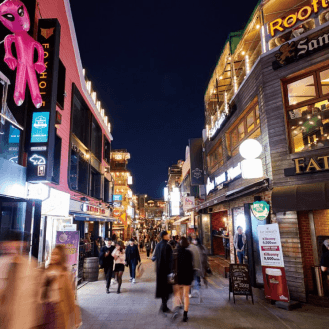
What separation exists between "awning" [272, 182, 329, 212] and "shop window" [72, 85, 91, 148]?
13957mm

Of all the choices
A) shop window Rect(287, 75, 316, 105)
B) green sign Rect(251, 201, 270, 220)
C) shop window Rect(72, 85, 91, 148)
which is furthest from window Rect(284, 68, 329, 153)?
shop window Rect(72, 85, 91, 148)

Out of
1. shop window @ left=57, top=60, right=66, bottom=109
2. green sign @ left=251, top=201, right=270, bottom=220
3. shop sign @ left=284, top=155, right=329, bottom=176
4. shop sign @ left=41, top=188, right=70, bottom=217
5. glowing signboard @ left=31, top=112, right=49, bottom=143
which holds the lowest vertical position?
green sign @ left=251, top=201, right=270, bottom=220

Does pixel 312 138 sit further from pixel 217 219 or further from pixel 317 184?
pixel 217 219

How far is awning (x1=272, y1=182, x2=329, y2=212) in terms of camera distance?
768 cm

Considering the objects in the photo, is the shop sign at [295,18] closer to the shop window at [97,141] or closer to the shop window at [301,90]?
the shop window at [301,90]

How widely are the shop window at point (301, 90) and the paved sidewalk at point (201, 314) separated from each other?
6.78 m

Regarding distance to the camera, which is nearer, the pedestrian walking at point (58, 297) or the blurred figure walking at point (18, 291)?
Answer: the blurred figure walking at point (18, 291)

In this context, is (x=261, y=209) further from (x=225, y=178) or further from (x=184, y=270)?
(x=225, y=178)

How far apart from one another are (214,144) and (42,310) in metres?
15.6

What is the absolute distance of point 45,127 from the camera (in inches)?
372

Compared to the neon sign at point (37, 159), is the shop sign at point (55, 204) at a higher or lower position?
lower

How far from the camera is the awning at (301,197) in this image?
25.2ft

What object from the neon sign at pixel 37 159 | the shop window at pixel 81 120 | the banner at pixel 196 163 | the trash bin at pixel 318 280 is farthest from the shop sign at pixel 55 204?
the banner at pixel 196 163

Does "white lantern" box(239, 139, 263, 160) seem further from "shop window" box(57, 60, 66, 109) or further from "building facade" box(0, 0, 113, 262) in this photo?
"shop window" box(57, 60, 66, 109)
